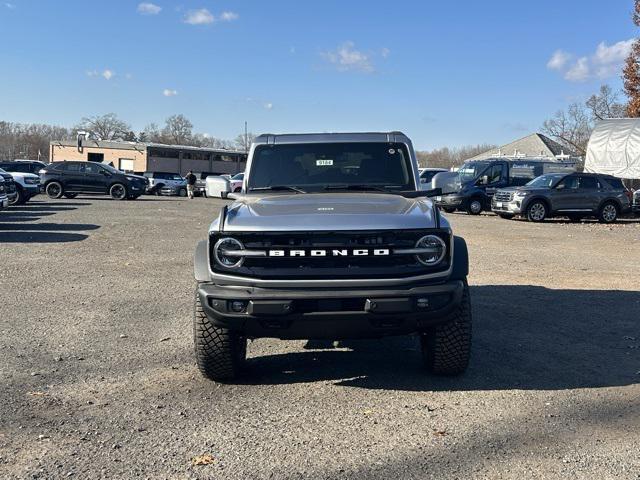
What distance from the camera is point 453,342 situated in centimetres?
474

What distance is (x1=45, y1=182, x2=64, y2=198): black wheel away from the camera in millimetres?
30406

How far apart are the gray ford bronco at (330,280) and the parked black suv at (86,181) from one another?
28.1m

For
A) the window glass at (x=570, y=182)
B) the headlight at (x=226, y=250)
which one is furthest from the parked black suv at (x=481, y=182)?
the headlight at (x=226, y=250)

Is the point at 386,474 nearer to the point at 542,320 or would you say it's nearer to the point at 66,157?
the point at 542,320

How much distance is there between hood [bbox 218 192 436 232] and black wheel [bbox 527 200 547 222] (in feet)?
57.8

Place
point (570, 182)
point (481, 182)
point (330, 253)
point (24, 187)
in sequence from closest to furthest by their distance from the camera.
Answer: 1. point (330, 253)
2. point (570, 182)
3. point (24, 187)
4. point (481, 182)

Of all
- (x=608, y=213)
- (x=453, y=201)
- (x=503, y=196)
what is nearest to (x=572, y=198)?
(x=608, y=213)

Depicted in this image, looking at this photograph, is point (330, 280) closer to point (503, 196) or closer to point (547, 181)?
point (503, 196)

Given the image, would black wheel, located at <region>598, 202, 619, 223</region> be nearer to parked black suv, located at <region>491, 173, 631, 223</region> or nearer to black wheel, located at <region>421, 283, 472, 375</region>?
parked black suv, located at <region>491, 173, 631, 223</region>

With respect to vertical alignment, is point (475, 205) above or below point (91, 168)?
below

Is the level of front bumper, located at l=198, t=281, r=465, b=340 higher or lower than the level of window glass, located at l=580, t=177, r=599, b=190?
lower

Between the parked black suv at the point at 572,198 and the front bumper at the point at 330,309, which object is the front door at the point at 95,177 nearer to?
the parked black suv at the point at 572,198

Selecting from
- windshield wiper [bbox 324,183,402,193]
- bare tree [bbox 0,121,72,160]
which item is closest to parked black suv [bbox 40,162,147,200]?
windshield wiper [bbox 324,183,402,193]

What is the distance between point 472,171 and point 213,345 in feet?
75.1
